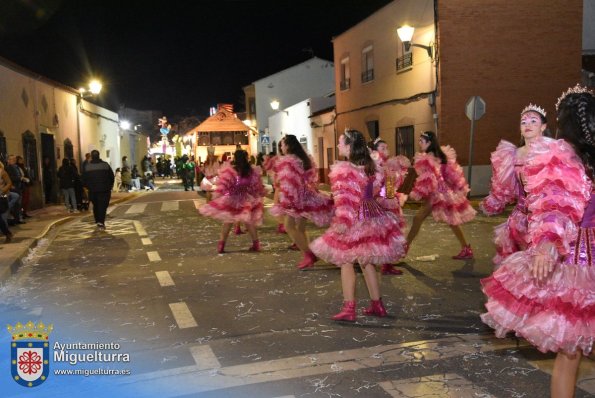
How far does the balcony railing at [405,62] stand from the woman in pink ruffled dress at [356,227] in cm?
1556

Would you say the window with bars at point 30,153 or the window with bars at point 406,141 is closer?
the window with bars at point 30,153

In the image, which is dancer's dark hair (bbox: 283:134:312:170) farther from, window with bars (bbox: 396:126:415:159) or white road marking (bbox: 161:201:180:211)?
window with bars (bbox: 396:126:415:159)

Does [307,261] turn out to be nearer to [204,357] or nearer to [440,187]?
[440,187]

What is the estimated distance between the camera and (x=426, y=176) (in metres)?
8.64

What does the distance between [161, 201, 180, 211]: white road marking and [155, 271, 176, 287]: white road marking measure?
1049 cm

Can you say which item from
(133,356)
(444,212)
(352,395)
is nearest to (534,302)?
(352,395)

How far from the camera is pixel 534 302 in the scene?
11.0 feet

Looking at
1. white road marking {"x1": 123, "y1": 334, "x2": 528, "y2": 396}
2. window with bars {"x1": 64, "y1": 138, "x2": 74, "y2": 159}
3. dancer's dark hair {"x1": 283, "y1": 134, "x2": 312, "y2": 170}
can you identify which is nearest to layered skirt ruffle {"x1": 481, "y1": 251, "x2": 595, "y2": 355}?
white road marking {"x1": 123, "y1": 334, "x2": 528, "y2": 396}

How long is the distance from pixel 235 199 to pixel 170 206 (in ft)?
35.2

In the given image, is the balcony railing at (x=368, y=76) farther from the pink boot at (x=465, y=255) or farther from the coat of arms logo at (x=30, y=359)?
the coat of arms logo at (x=30, y=359)

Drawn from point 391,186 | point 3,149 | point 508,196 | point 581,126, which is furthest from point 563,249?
point 3,149

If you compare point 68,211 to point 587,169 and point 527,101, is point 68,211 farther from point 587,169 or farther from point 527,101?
point 587,169

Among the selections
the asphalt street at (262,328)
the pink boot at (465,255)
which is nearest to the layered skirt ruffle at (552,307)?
the asphalt street at (262,328)

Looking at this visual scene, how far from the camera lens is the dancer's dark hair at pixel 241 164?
9.92 metres
